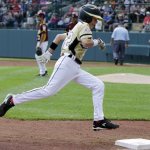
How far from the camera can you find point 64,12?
97.4ft

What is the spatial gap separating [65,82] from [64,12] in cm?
2228

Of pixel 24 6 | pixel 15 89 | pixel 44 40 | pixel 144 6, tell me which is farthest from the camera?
pixel 24 6

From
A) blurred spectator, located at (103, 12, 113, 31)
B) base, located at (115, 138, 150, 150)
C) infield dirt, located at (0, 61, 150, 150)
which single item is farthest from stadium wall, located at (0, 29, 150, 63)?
base, located at (115, 138, 150, 150)

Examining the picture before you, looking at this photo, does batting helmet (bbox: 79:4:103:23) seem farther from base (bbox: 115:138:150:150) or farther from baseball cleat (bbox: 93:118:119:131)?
base (bbox: 115:138:150:150)

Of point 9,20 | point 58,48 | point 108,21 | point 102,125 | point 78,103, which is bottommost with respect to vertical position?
point 58,48

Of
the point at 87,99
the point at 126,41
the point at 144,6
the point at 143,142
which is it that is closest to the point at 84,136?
Answer: the point at 143,142

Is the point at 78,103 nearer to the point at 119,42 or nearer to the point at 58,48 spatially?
the point at 119,42

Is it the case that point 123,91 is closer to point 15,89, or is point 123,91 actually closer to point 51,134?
point 15,89

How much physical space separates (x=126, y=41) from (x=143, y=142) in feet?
58.3

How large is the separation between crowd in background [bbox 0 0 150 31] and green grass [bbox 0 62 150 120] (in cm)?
1005

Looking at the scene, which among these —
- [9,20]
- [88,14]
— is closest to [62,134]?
[88,14]

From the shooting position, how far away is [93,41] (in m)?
7.57

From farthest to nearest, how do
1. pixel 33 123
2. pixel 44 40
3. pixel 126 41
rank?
1. pixel 126 41
2. pixel 44 40
3. pixel 33 123

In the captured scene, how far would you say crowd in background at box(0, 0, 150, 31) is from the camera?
2659 centimetres
